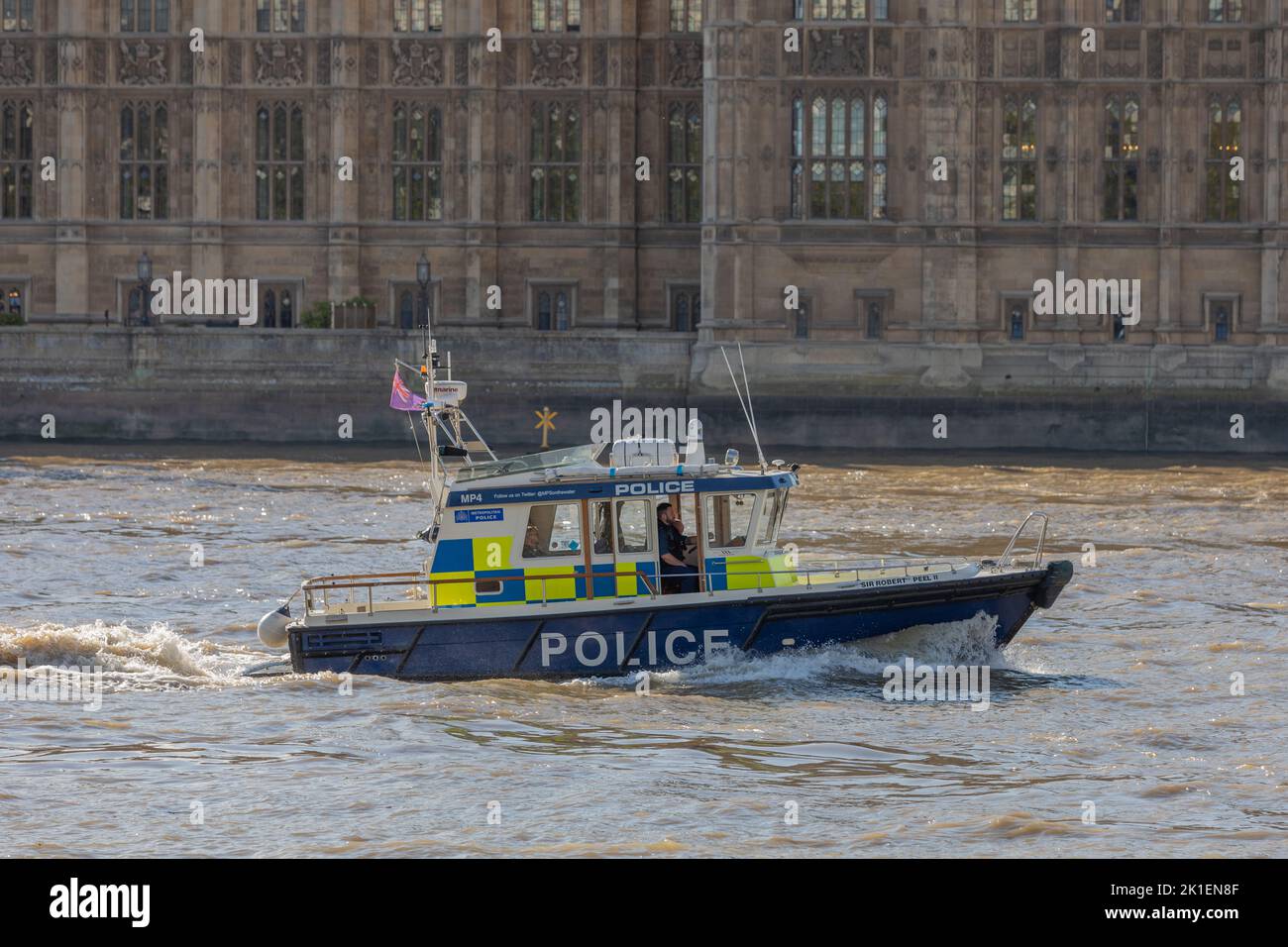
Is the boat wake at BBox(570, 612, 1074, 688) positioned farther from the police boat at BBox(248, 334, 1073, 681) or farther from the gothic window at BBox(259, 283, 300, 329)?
the gothic window at BBox(259, 283, 300, 329)

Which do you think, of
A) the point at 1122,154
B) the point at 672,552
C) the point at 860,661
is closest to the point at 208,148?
the point at 1122,154

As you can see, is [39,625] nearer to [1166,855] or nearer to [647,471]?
[647,471]

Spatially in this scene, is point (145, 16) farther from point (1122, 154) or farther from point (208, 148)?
point (1122, 154)

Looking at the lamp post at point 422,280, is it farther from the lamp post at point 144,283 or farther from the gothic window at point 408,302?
the lamp post at point 144,283

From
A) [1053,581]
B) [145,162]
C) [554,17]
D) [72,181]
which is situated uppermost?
[554,17]

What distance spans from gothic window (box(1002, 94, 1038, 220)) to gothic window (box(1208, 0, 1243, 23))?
5.33 meters

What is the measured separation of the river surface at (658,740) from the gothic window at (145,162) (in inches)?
1288

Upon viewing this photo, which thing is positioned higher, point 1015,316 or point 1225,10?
point 1225,10

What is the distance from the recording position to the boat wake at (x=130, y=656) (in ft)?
86.5

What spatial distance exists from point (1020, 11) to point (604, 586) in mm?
41143

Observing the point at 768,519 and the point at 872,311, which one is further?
the point at 872,311

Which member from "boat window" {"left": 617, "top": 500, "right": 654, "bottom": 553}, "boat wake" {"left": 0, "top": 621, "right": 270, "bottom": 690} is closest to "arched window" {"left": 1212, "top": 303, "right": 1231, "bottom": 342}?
"boat window" {"left": 617, "top": 500, "right": 654, "bottom": 553}

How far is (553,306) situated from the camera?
69.2m

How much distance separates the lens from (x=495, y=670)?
25609 mm
